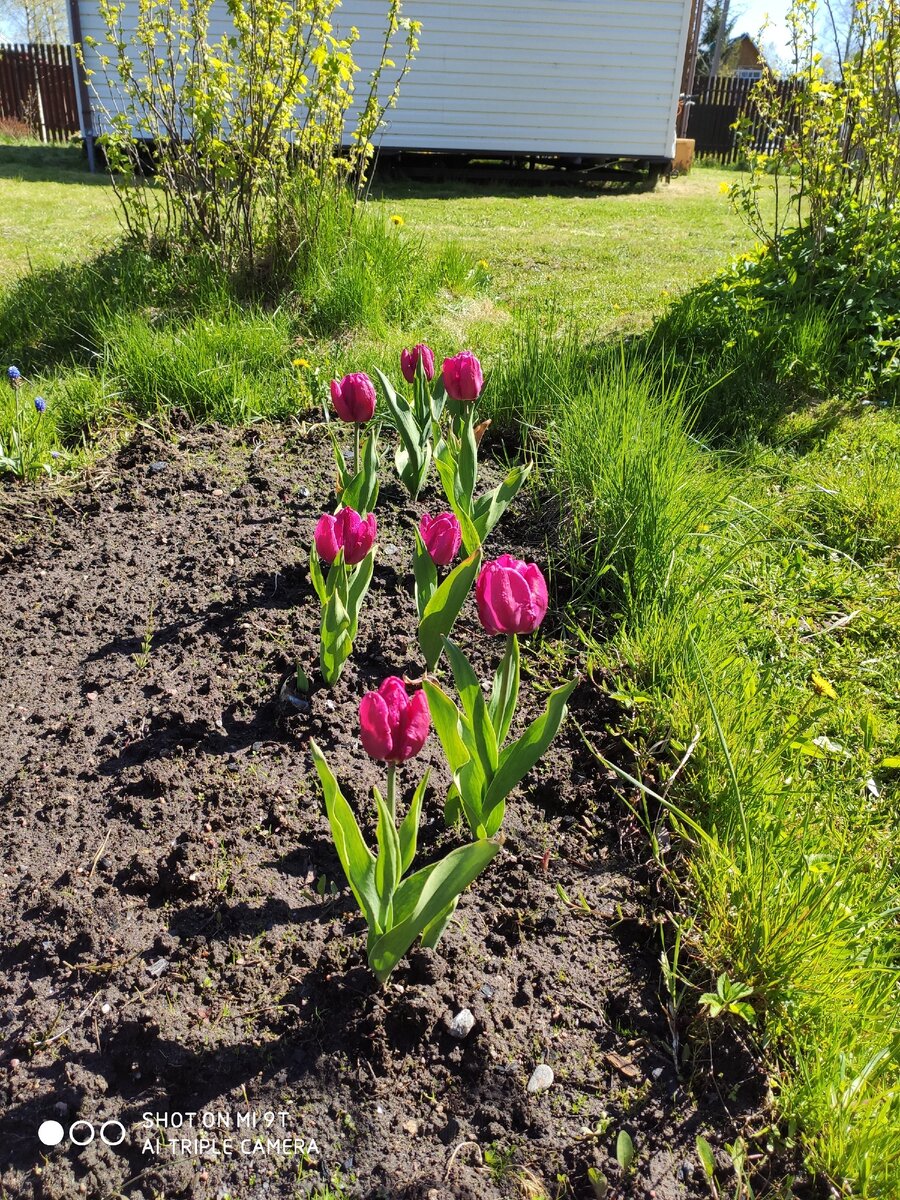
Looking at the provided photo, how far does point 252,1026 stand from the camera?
5.05 feet

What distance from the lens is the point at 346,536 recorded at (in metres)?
2.06

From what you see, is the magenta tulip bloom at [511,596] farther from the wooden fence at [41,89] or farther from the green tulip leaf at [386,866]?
the wooden fence at [41,89]

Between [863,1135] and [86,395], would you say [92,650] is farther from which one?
[863,1135]

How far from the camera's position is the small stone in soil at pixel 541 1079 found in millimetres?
1495

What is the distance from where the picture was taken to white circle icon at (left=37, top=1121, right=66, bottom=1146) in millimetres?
1364

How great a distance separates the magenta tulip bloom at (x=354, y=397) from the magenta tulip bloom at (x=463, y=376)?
0.91 feet

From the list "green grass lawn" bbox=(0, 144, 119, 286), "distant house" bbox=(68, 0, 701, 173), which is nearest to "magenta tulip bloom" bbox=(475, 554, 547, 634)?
"green grass lawn" bbox=(0, 144, 119, 286)

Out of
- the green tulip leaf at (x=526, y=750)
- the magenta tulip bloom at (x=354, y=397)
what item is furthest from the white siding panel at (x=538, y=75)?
the green tulip leaf at (x=526, y=750)

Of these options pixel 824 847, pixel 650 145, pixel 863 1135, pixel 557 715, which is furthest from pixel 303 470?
pixel 650 145

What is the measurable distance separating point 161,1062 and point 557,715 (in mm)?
905

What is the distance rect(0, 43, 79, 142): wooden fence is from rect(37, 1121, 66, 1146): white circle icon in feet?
64.0

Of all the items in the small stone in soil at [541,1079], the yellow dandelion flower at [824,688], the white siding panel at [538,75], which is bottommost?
the small stone in soil at [541,1079]

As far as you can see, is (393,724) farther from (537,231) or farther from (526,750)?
(537,231)

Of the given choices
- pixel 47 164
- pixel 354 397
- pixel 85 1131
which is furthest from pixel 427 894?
pixel 47 164
